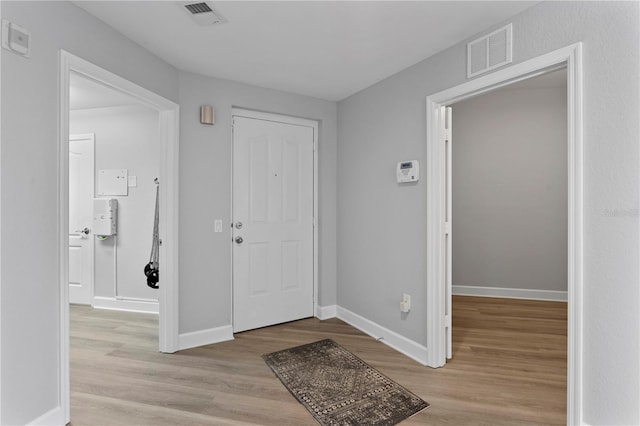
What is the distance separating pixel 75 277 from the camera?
14.3 feet

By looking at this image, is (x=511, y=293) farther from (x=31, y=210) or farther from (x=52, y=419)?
(x=31, y=210)

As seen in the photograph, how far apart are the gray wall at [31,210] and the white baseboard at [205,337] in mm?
1131

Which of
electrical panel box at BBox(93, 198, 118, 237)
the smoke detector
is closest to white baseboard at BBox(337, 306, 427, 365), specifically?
the smoke detector

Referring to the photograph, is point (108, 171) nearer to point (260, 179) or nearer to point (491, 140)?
point (260, 179)

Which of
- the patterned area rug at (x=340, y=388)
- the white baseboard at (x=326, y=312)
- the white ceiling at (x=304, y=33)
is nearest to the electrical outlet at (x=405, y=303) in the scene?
the patterned area rug at (x=340, y=388)

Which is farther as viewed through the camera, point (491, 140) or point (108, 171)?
point (491, 140)

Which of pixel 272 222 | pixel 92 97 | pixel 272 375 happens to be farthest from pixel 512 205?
pixel 92 97

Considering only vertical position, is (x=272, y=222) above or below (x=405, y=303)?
above

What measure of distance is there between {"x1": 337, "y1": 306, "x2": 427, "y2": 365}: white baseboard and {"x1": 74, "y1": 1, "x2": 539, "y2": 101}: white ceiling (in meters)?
2.36

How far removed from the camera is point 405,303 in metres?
2.92

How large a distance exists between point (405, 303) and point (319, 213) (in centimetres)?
145

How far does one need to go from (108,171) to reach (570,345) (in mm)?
4826

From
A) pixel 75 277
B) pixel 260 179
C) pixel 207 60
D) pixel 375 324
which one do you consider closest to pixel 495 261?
pixel 375 324

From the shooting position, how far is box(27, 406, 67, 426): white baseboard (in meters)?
1.78
